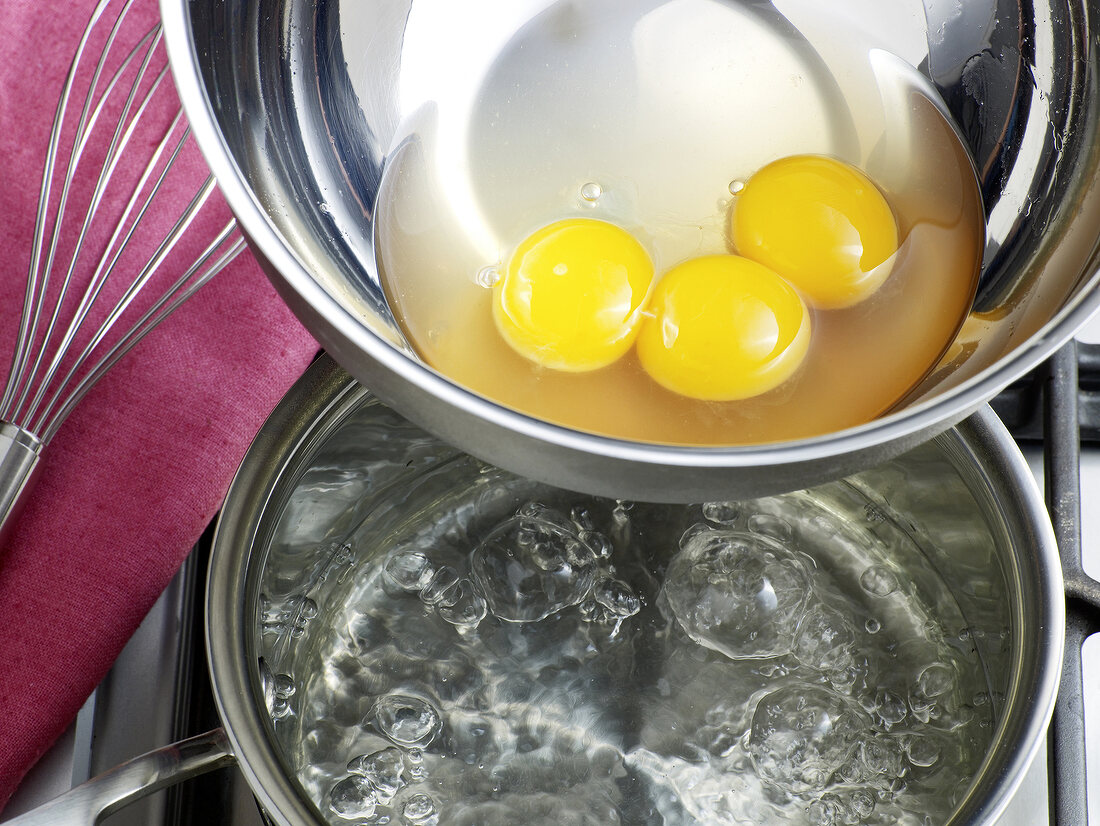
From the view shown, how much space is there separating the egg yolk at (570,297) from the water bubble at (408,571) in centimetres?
22

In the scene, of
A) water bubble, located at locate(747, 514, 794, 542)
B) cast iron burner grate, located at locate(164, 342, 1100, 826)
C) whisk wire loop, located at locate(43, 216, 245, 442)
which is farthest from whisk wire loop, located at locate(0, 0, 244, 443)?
water bubble, located at locate(747, 514, 794, 542)

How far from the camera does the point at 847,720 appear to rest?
61 centimetres

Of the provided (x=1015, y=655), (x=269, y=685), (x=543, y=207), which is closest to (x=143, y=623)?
(x=269, y=685)

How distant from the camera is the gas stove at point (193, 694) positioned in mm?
594

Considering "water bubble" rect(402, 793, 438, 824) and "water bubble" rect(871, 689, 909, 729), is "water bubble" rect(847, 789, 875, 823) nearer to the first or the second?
"water bubble" rect(871, 689, 909, 729)

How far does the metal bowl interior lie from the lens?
47cm

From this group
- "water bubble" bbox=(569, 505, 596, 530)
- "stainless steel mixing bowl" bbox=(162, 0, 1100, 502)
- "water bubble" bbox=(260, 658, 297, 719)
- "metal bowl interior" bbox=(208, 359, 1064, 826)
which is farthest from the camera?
"water bubble" bbox=(569, 505, 596, 530)

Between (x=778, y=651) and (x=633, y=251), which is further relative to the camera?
(x=778, y=651)

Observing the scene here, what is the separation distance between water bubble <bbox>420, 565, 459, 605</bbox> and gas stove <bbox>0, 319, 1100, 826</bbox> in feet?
0.44

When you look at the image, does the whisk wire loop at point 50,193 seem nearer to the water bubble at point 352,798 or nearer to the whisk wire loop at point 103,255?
the whisk wire loop at point 103,255

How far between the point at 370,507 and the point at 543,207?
23cm

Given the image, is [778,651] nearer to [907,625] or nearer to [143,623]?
[907,625]

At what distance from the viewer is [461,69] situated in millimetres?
529

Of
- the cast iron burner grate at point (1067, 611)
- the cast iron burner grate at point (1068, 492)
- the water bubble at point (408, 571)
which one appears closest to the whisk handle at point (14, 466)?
the cast iron burner grate at point (1067, 611)
